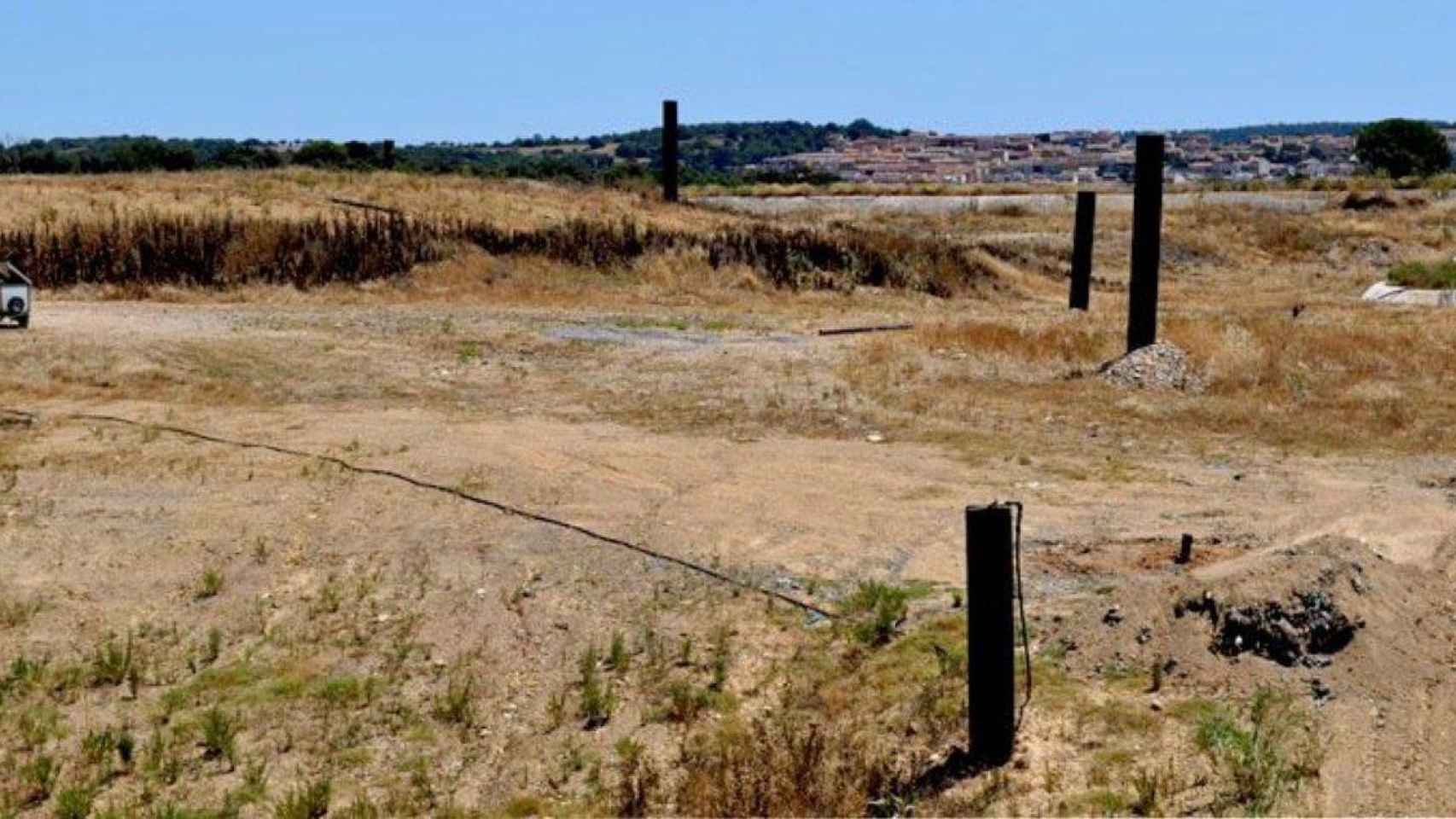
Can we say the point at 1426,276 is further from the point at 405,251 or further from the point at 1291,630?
the point at 1291,630

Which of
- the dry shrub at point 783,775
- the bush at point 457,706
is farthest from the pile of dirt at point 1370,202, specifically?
the dry shrub at point 783,775

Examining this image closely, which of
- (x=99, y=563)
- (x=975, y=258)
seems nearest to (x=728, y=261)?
(x=975, y=258)

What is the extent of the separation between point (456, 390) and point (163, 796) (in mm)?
8526

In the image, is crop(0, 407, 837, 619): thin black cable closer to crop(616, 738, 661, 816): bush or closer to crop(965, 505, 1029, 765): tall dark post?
crop(616, 738, 661, 816): bush

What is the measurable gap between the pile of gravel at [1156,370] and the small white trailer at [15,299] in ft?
37.6

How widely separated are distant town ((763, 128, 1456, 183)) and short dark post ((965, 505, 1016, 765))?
8181 cm

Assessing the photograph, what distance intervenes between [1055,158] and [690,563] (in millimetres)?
123986

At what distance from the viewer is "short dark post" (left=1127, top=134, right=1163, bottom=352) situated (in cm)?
1680

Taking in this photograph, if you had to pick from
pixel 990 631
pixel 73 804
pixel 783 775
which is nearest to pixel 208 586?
pixel 73 804

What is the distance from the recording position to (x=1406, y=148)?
254 feet

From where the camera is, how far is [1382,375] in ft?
53.9

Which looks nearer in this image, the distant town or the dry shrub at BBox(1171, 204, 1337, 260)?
the dry shrub at BBox(1171, 204, 1337, 260)

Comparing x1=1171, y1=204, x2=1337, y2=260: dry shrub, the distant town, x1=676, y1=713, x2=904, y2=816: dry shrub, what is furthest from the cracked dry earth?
the distant town

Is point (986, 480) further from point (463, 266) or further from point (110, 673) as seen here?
point (463, 266)
